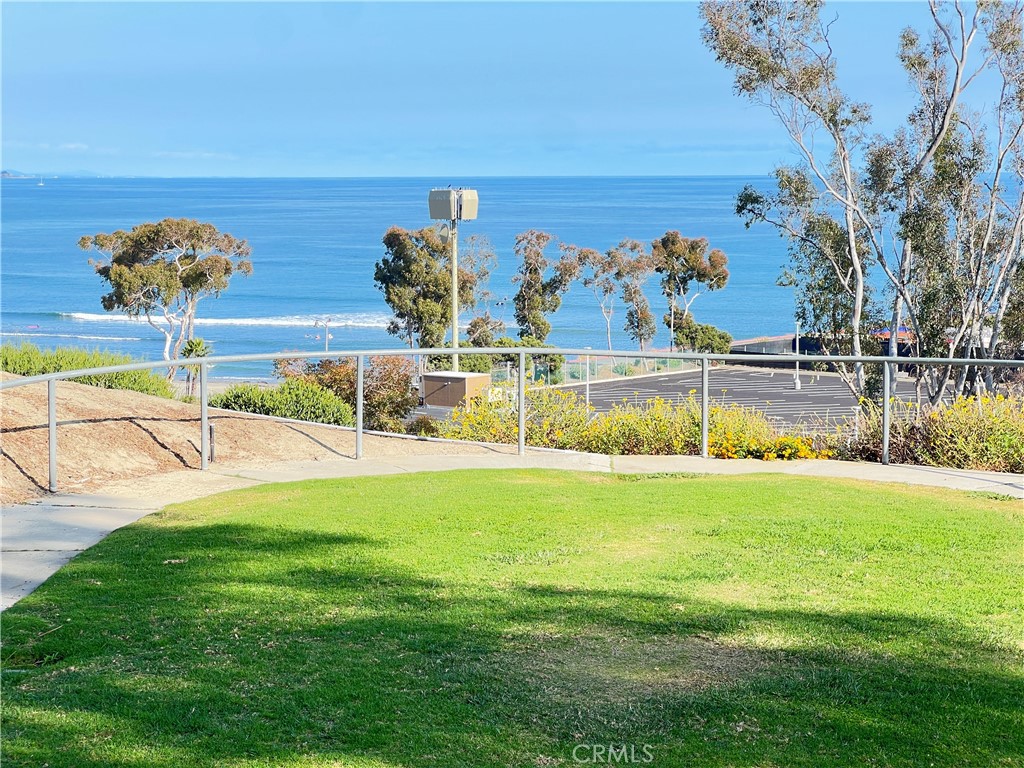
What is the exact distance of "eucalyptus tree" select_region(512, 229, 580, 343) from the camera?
73000mm

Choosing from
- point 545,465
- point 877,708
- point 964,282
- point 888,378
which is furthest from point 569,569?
point 964,282

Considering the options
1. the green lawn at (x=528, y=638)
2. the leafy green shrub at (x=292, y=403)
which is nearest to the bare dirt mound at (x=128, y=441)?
the green lawn at (x=528, y=638)

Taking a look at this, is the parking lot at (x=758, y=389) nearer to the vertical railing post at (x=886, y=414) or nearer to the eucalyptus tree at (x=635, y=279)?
the eucalyptus tree at (x=635, y=279)

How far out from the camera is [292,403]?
52.6 ft

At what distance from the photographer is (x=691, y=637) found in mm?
5414

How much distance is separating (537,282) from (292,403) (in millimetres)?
58717

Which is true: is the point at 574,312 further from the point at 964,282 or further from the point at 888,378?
the point at 888,378

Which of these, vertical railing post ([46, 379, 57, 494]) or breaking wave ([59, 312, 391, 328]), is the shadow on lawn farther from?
breaking wave ([59, 312, 391, 328])

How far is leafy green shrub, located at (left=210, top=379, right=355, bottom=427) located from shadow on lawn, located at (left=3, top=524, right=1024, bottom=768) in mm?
9495

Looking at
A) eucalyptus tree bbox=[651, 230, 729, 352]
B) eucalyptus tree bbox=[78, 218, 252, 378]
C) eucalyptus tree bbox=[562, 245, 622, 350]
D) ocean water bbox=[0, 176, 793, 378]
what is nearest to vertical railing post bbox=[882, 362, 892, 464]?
eucalyptus tree bbox=[78, 218, 252, 378]

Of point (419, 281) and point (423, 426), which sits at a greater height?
point (419, 281)

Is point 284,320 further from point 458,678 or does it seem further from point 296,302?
point 458,678

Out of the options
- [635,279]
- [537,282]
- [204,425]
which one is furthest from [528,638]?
[635,279]

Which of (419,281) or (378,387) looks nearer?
(378,387)
